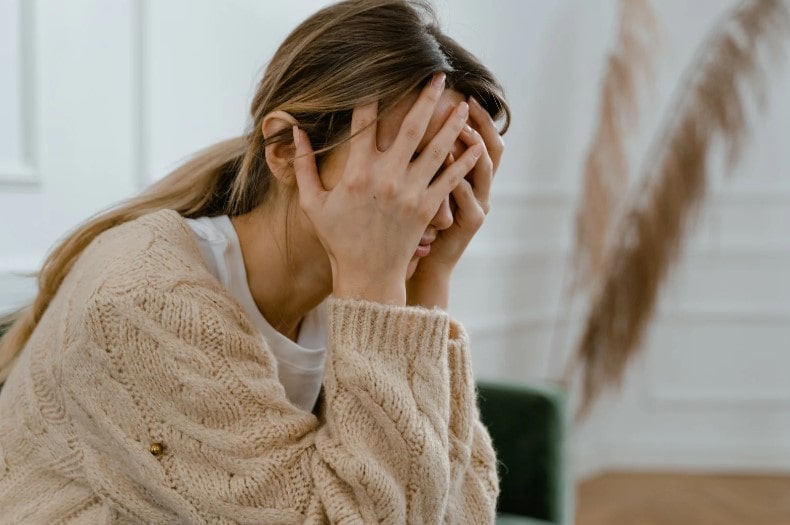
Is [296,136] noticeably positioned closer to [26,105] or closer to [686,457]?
[26,105]

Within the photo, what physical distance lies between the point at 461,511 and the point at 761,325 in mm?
2958

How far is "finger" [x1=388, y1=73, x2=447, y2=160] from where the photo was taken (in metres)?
1.12

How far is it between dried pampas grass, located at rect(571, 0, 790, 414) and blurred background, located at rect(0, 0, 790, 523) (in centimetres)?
25

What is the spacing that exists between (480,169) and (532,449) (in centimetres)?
63

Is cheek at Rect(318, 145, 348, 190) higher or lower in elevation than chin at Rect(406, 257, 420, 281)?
higher

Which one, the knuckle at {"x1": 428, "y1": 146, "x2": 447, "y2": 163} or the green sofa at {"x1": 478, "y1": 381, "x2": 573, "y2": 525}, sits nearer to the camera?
the knuckle at {"x1": 428, "y1": 146, "x2": 447, "y2": 163}

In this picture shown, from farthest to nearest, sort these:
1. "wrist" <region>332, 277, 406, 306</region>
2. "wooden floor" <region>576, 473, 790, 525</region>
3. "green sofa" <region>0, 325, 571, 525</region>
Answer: "wooden floor" <region>576, 473, 790, 525</region> → "green sofa" <region>0, 325, 571, 525</region> → "wrist" <region>332, 277, 406, 306</region>

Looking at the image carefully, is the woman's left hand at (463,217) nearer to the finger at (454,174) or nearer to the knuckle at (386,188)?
the finger at (454,174)

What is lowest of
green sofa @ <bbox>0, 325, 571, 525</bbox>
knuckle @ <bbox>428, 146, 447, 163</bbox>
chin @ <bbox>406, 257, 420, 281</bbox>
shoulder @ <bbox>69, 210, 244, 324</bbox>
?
green sofa @ <bbox>0, 325, 571, 525</bbox>

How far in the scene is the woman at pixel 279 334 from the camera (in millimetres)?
1036

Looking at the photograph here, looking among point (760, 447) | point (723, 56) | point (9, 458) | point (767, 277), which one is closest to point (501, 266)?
point (723, 56)

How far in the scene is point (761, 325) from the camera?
149 inches

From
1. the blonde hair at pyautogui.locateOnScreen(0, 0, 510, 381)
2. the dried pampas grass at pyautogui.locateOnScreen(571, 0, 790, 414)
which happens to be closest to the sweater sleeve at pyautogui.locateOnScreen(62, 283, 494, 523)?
the blonde hair at pyautogui.locateOnScreen(0, 0, 510, 381)

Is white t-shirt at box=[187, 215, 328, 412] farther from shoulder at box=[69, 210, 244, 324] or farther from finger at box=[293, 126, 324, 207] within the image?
finger at box=[293, 126, 324, 207]
